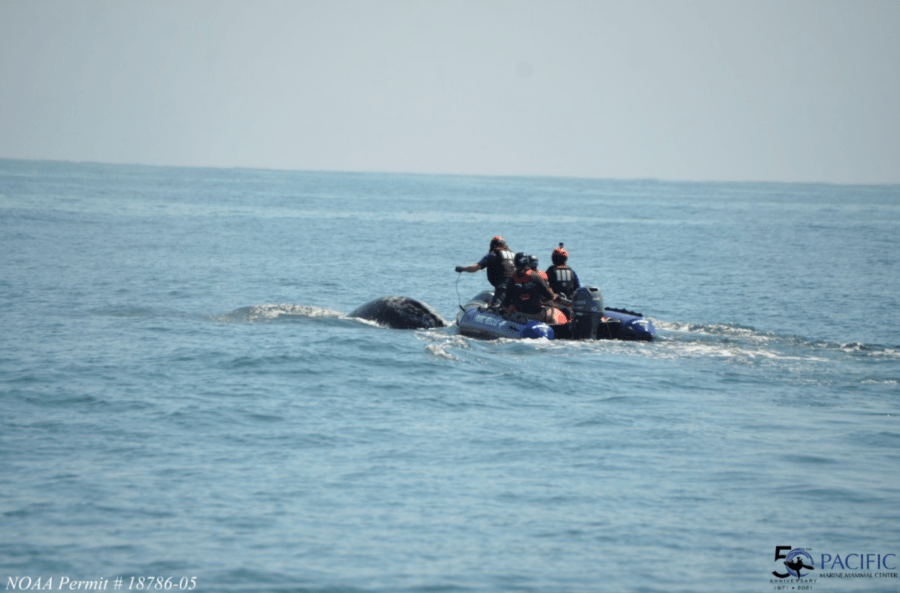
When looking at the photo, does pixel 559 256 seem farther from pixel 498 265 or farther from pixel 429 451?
pixel 429 451

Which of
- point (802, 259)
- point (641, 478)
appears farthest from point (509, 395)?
point (802, 259)

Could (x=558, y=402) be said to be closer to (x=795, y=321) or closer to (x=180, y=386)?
(x=180, y=386)

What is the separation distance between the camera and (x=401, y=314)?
20422 millimetres

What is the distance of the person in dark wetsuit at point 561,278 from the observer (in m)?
18.7

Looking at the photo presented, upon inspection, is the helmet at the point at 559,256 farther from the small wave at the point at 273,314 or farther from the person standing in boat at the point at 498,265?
the small wave at the point at 273,314

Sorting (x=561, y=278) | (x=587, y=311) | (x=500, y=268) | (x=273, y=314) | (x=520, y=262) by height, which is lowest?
(x=273, y=314)

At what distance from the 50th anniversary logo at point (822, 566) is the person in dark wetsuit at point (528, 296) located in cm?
993

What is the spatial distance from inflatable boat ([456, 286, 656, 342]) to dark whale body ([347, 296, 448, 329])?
4.44 feet

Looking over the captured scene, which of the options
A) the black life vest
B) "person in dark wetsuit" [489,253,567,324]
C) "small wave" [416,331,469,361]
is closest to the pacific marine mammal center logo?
"small wave" [416,331,469,361]

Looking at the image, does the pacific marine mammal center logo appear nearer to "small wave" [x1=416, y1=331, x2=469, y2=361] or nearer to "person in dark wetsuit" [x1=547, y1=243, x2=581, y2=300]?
"small wave" [x1=416, y1=331, x2=469, y2=361]

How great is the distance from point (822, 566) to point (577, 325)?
1017 centimetres

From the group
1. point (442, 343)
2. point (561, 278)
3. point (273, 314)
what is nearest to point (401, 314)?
point (442, 343)

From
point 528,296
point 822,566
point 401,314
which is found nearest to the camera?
point 822,566

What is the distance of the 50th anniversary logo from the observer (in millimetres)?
8023
